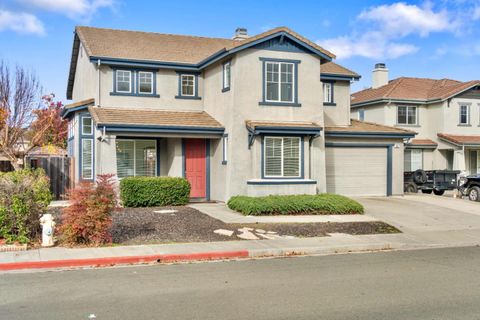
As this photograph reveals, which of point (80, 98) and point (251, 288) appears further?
point (80, 98)

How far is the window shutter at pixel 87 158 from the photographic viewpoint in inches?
869

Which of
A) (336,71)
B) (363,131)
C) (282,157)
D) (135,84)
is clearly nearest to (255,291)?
(282,157)

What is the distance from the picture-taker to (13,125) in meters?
22.7

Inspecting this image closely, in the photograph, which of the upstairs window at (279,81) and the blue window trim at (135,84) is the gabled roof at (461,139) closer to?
the upstairs window at (279,81)

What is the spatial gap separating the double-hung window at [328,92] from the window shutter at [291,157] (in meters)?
5.30

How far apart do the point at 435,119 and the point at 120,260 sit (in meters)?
27.6

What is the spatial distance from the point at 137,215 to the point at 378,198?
1099 centimetres

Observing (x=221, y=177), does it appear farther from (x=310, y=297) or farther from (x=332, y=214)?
(x=310, y=297)

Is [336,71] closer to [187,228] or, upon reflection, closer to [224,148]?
[224,148]

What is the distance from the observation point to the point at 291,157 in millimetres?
19859

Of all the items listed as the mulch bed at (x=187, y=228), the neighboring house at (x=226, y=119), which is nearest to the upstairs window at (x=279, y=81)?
the neighboring house at (x=226, y=119)

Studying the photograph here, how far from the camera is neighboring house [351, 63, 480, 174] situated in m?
32.7

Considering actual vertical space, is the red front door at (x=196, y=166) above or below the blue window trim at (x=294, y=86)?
below

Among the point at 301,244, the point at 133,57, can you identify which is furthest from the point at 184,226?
the point at 133,57
